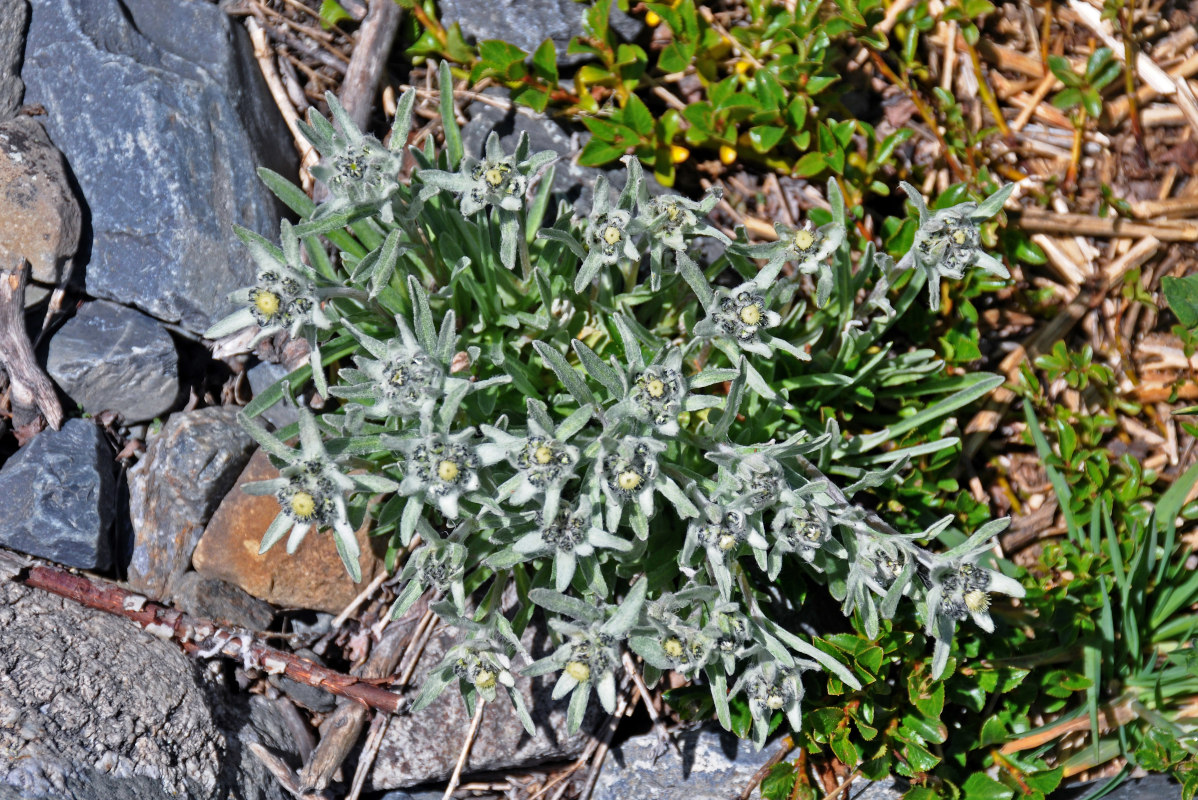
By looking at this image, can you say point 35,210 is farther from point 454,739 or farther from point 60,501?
point 454,739

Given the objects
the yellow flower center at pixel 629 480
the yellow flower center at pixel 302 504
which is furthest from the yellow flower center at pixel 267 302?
the yellow flower center at pixel 629 480

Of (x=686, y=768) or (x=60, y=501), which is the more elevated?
(x=60, y=501)

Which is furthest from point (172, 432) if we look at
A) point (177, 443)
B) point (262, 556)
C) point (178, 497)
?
point (262, 556)

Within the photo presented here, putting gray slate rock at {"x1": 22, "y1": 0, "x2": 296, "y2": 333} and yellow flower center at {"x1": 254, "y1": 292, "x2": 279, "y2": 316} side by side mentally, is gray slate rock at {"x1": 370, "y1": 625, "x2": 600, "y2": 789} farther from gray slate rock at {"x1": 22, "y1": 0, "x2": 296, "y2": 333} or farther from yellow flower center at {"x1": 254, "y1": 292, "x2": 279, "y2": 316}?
gray slate rock at {"x1": 22, "y1": 0, "x2": 296, "y2": 333}

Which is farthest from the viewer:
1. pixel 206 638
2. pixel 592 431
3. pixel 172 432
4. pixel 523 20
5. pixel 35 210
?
pixel 523 20

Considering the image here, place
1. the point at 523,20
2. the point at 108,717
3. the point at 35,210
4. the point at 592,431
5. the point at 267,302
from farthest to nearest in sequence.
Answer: the point at 523,20 → the point at 35,210 → the point at 592,431 → the point at 108,717 → the point at 267,302

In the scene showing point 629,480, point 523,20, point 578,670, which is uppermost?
point 523,20

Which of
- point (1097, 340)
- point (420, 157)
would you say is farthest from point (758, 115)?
point (1097, 340)
